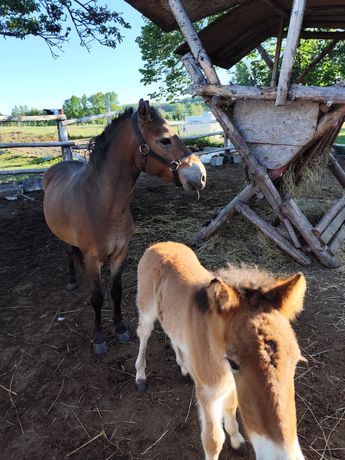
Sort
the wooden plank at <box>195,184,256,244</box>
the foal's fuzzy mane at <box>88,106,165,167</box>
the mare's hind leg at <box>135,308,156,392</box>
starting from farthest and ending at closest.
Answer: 1. the wooden plank at <box>195,184,256,244</box>
2. the foal's fuzzy mane at <box>88,106,165,167</box>
3. the mare's hind leg at <box>135,308,156,392</box>

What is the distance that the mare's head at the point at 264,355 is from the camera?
1252 mm

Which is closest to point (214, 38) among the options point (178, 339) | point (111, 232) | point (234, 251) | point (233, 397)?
point (234, 251)

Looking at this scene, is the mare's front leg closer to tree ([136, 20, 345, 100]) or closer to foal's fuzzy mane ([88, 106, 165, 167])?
foal's fuzzy mane ([88, 106, 165, 167])

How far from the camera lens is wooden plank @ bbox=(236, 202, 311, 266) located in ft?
14.3

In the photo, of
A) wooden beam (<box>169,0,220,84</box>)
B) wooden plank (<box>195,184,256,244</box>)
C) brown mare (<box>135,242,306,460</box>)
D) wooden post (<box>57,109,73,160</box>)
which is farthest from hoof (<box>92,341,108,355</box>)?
wooden post (<box>57,109,73,160</box>)

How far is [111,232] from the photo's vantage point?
10.5 feet

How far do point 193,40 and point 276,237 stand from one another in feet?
8.85

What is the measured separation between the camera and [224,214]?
5.00 metres

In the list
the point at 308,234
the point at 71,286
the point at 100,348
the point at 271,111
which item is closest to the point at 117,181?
the point at 100,348

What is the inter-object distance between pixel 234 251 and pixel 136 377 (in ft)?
8.54

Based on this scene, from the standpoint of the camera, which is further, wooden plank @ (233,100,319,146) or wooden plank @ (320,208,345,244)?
wooden plank @ (320,208,345,244)

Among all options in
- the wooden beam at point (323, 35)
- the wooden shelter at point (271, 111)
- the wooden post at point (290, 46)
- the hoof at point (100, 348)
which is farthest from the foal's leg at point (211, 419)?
the wooden beam at point (323, 35)

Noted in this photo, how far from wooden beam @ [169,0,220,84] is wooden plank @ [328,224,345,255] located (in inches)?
104

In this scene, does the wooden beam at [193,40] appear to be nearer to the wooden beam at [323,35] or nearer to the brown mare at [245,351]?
the wooden beam at [323,35]
